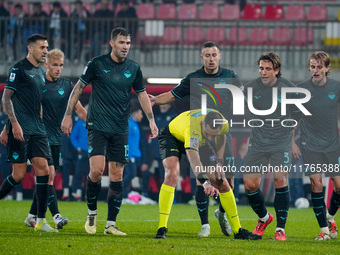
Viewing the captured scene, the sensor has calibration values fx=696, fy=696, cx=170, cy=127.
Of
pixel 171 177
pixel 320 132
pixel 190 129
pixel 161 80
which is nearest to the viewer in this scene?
pixel 190 129

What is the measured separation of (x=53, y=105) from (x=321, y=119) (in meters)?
3.59

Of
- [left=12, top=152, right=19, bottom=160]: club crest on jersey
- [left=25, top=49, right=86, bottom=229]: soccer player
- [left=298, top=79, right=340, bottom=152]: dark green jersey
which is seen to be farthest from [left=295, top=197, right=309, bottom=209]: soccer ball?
[left=12, top=152, right=19, bottom=160]: club crest on jersey

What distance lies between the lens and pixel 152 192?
625 inches

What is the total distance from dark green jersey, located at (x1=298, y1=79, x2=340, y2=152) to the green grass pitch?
1160 mm

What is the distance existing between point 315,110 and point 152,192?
7805mm

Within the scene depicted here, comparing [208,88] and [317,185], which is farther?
[208,88]

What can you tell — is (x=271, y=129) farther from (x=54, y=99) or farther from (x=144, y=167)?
(x=144, y=167)

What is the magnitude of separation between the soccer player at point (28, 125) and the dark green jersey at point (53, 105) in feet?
3.15

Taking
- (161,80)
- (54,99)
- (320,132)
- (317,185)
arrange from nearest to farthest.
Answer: (317,185) → (320,132) → (54,99) → (161,80)

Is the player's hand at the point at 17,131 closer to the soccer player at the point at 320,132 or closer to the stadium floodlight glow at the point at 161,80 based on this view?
the soccer player at the point at 320,132

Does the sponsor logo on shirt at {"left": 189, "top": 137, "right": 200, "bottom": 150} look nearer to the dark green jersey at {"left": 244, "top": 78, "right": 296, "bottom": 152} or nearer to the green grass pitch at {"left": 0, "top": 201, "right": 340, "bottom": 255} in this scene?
the green grass pitch at {"left": 0, "top": 201, "right": 340, "bottom": 255}

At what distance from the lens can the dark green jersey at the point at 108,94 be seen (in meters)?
8.23

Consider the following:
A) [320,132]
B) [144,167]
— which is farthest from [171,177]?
[144,167]

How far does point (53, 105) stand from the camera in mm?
9523
